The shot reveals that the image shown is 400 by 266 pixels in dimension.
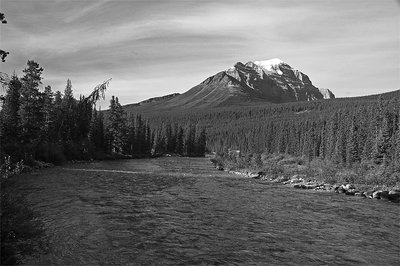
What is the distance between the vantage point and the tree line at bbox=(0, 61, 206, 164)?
5063cm

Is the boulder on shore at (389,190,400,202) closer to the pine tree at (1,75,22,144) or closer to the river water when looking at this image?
the river water

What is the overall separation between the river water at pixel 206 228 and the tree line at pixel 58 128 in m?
7.28

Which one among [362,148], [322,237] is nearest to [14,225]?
[322,237]

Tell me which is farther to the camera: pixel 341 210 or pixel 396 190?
pixel 396 190

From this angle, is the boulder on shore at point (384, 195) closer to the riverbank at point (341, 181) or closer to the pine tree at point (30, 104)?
the riverbank at point (341, 181)

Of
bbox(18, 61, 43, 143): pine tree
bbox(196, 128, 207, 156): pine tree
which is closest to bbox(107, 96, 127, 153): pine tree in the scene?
bbox(18, 61, 43, 143): pine tree

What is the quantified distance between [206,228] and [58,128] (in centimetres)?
6009

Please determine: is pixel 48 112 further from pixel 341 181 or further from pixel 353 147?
pixel 353 147

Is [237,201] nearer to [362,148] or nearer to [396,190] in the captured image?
[396,190]

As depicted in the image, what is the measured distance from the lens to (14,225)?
1258 centimetres

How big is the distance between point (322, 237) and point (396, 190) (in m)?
23.3

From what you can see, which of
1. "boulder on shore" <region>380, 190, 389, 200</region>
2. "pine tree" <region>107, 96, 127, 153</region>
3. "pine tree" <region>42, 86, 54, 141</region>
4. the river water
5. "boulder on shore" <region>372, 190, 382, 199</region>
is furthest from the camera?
"pine tree" <region>107, 96, 127, 153</region>

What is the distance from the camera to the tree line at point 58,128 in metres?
50.6

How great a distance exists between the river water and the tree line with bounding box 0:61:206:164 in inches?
287
